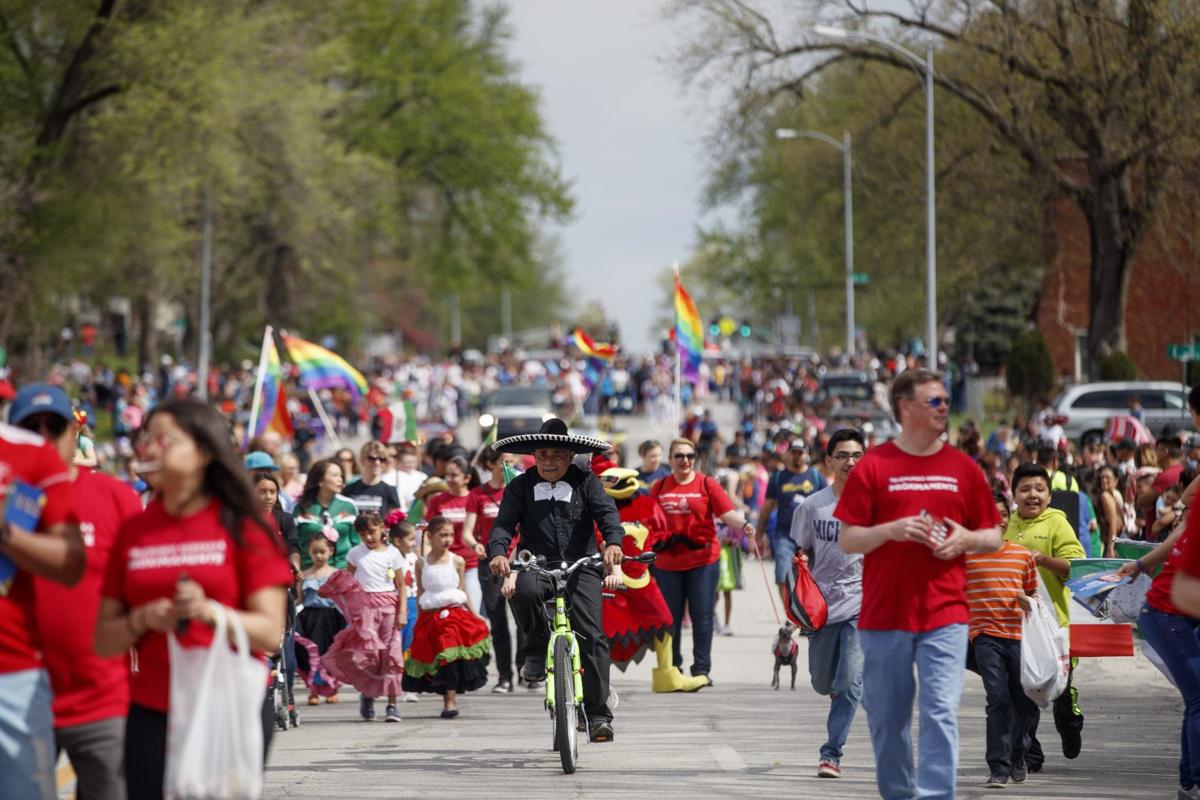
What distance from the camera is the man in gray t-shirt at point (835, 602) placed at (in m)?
10.2

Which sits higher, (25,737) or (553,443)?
(553,443)

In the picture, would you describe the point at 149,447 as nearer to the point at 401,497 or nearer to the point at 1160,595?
the point at 1160,595

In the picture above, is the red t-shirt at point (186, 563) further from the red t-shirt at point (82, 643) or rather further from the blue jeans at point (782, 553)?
the blue jeans at point (782, 553)

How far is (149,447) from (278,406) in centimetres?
1846

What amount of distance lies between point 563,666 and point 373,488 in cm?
583

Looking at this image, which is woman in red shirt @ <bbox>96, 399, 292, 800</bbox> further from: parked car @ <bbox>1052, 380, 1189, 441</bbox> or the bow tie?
parked car @ <bbox>1052, 380, 1189, 441</bbox>

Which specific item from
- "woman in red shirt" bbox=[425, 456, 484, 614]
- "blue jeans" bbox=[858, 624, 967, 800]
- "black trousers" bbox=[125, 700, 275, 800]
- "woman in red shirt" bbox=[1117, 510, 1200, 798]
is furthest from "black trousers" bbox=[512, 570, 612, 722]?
"black trousers" bbox=[125, 700, 275, 800]

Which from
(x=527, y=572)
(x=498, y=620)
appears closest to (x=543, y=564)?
(x=527, y=572)

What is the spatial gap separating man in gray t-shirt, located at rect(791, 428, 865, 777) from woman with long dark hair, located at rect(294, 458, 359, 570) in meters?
4.31

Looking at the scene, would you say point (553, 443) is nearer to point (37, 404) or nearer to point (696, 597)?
point (696, 597)

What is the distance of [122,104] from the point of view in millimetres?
40906

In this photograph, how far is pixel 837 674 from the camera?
10312mm

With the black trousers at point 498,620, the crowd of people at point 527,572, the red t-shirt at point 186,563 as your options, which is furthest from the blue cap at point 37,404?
the black trousers at point 498,620

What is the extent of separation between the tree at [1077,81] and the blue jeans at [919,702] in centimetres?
2653
